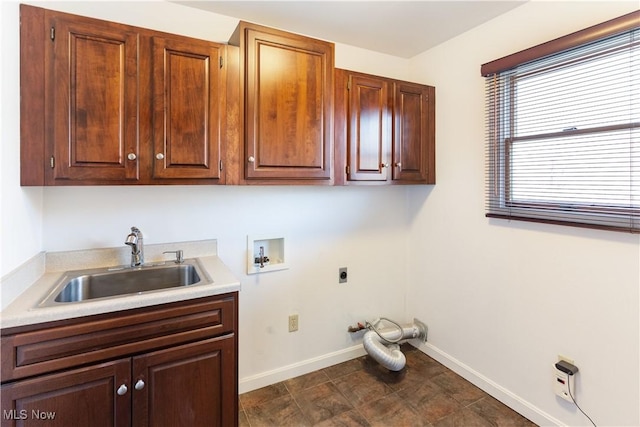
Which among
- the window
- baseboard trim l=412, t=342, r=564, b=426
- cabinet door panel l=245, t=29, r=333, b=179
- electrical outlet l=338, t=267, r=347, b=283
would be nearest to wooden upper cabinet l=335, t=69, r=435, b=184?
cabinet door panel l=245, t=29, r=333, b=179

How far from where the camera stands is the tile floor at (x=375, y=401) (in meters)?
1.90

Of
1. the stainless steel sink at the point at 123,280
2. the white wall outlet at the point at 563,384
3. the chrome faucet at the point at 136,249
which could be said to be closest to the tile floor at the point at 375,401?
the white wall outlet at the point at 563,384

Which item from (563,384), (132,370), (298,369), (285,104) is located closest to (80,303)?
(132,370)

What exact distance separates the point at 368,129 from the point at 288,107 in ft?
1.94

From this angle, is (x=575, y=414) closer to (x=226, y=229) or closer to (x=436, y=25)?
(x=226, y=229)

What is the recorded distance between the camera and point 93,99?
1450 mm

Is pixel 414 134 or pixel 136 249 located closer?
pixel 136 249

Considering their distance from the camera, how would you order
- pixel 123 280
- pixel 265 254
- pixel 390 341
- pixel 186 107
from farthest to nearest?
pixel 390 341 → pixel 265 254 → pixel 123 280 → pixel 186 107

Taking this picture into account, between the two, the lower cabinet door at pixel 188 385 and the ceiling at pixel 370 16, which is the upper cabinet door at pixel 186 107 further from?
the lower cabinet door at pixel 188 385

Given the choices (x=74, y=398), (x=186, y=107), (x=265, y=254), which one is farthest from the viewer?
(x=265, y=254)

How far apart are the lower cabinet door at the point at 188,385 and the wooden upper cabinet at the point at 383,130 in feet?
3.85

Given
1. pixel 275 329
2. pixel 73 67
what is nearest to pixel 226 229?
pixel 275 329

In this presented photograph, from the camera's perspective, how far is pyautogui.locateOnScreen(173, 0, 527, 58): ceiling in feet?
6.21

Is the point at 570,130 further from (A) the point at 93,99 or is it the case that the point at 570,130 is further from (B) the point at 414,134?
(A) the point at 93,99
